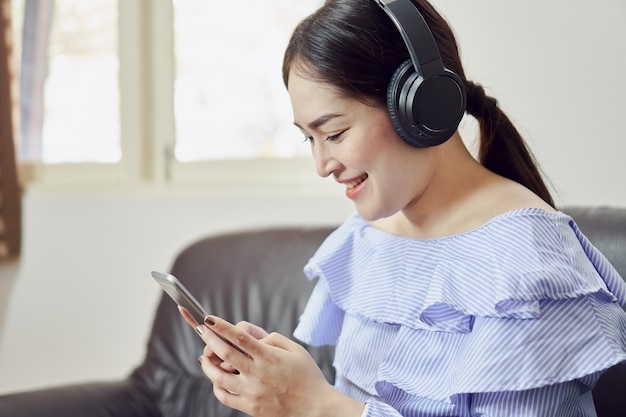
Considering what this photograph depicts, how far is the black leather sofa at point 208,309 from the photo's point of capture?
1.75 m

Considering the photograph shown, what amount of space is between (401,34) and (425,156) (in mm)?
195

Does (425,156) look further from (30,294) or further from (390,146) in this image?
(30,294)

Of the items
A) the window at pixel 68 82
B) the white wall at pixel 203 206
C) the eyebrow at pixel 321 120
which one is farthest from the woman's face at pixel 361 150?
the window at pixel 68 82

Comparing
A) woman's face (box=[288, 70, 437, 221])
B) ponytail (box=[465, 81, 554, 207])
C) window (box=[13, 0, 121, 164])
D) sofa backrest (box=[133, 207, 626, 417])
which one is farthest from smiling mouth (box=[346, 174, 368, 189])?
window (box=[13, 0, 121, 164])

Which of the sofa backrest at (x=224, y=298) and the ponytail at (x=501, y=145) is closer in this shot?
the ponytail at (x=501, y=145)

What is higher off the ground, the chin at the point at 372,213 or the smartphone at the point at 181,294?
the chin at the point at 372,213

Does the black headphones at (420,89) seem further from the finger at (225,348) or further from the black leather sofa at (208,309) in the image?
the black leather sofa at (208,309)

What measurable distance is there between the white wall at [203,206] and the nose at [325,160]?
67 cm

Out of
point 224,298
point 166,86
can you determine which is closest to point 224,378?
point 224,298

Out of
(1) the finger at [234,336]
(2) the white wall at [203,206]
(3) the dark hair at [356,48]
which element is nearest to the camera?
(1) the finger at [234,336]

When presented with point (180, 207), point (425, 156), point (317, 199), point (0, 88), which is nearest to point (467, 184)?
point (425, 156)

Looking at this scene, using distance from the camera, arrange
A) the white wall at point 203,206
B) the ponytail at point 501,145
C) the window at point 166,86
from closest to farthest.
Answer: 1. the ponytail at point 501,145
2. the white wall at point 203,206
3. the window at point 166,86

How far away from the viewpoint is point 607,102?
5.41 ft

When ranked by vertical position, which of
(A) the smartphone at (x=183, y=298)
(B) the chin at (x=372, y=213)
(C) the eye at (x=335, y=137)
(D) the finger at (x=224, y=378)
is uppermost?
(C) the eye at (x=335, y=137)
